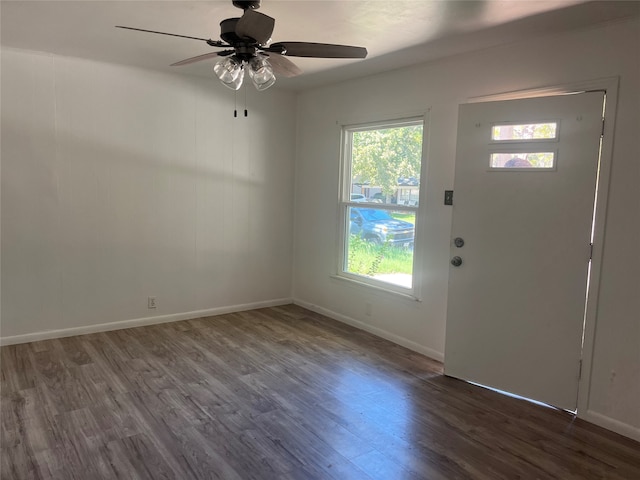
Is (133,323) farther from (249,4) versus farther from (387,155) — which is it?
(249,4)

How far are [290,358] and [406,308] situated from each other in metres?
1.12

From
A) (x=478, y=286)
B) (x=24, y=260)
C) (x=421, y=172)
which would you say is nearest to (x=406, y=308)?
(x=478, y=286)

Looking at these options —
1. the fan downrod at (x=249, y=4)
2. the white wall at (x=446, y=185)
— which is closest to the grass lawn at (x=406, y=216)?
the white wall at (x=446, y=185)

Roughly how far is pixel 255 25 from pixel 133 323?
10.9 feet

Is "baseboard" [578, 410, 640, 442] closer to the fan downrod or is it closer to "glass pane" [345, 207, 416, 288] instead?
"glass pane" [345, 207, 416, 288]

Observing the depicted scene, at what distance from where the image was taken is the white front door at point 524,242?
2.87 meters

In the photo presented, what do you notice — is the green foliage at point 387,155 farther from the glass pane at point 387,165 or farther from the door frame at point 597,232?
the door frame at point 597,232

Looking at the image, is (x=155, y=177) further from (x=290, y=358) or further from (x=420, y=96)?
(x=420, y=96)

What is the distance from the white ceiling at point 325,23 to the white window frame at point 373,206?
0.58m

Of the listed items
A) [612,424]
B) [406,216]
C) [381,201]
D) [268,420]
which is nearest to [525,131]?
[406,216]

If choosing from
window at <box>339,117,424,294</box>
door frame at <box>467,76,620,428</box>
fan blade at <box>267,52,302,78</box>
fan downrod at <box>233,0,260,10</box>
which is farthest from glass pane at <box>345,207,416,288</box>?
fan downrod at <box>233,0,260,10</box>

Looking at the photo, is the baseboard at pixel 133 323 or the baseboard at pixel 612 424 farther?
the baseboard at pixel 133 323

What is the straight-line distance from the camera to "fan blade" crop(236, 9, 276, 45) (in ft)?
6.68

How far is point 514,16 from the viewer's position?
2.71m
